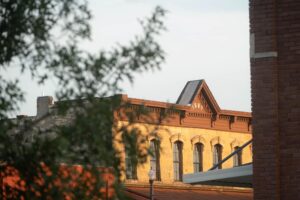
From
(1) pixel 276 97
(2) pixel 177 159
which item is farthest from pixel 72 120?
(2) pixel 177 159

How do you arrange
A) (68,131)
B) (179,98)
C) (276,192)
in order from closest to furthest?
(68,131) → (276,192) → (179,98)

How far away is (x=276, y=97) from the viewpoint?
19.7 metres

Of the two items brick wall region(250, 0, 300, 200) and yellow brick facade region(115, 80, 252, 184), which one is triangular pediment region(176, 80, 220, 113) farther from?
brick wall region(250, 0, 300, 200)

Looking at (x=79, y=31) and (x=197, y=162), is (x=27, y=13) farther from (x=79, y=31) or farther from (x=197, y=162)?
(x=197, y=162)

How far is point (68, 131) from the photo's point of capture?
45.9 ft

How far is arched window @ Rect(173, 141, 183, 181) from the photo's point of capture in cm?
6600

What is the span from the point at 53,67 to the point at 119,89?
0.86 metres

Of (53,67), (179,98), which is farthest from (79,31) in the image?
(179,98)

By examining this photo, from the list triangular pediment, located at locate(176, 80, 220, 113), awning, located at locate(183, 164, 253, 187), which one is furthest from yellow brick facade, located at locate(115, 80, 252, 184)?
awning, located at locate(183, 164, 253, 187)

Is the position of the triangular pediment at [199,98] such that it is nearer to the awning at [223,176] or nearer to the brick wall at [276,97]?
the awning at [223,176]

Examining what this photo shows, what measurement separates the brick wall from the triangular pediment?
161 feet

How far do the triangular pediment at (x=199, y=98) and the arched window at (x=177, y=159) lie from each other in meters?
3.17

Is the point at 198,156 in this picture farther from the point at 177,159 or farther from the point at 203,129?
the point at 177,159

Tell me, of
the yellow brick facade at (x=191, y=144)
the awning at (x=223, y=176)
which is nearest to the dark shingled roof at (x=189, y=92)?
the yellow brick facade at (x=191, y=144)
